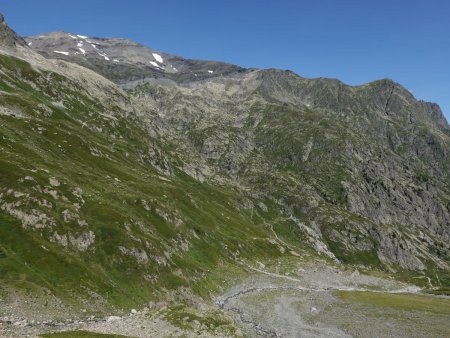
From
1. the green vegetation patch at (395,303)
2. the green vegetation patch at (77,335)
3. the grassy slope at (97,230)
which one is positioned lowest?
the green vegetation patch at (395,303)

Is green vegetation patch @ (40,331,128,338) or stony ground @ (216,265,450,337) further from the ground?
green vegetation patch @ (40,331,128,338)

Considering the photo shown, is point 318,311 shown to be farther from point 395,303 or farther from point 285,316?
point 395,303

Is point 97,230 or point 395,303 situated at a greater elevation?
point 97,230

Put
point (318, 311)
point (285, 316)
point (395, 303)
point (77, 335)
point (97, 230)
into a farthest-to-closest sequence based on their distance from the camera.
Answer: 1. point (395, 303)
2. point (318, 311)
3. point (285, 316)
4. point (97, 230)
5. point (77, 335)

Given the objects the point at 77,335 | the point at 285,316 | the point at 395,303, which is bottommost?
the point at 395,303

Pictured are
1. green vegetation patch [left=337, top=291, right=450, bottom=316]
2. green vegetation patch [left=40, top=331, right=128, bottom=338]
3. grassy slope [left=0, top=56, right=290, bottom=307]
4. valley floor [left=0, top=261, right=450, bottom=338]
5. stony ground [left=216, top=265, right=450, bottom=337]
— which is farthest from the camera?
green vegetation patch [left=337, top=291, right=450, bottom=316]

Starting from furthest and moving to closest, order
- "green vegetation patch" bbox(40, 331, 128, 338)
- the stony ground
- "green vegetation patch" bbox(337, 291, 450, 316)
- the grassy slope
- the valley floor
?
"green vegetation patch" bbox(337, 291, 450, 316)
the stony ground
the grassy slope
the valley floor
"green vegetation patch" bbox(40, 331, 128, 338)

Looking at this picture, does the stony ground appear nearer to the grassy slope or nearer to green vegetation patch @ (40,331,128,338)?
the grassy slope

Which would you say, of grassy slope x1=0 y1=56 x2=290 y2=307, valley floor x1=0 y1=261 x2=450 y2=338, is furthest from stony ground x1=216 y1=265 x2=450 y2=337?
grassy slope x1=0 y1=56 x2=290 y2=307

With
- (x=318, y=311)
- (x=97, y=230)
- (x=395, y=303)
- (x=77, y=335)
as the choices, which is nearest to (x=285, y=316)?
(x=318, y=311)

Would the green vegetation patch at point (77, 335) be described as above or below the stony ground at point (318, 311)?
above

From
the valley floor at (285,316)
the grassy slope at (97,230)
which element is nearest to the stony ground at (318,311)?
the valley floor at (285,316)

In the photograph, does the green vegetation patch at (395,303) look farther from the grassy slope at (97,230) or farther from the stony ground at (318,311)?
the grassy slope at (97,230)

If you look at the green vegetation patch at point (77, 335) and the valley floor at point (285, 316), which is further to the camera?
the valley floor at point (285, 316)
